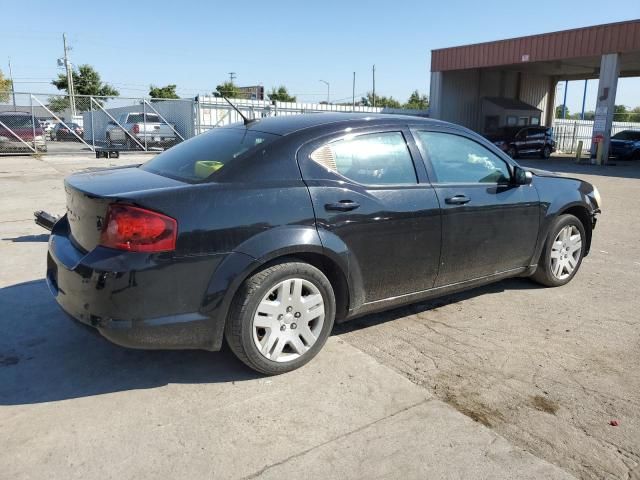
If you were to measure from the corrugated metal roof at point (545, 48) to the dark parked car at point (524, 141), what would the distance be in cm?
334

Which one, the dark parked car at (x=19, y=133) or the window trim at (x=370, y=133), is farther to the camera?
the dark parked car at (x=19, y=133)

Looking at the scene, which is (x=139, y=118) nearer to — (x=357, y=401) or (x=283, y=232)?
(x=283, y=232)

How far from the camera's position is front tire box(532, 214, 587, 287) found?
4.91 metres

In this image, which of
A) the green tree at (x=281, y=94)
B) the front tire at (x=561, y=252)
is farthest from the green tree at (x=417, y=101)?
the front tire at (x=561, y=252)

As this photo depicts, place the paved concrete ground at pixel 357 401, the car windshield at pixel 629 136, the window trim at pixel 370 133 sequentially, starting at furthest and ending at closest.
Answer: the car windshield at pixel 629 136 → the window trim at pixel 370 133 → the paved concrete ground at pixel 357 401

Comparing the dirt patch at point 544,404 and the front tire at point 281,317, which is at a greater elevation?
the front tire at point 281,317

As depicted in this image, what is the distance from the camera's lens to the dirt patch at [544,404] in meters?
2.98

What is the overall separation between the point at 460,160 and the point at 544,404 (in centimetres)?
199

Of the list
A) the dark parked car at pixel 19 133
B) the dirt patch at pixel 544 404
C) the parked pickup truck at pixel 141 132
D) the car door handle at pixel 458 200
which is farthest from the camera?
the parked pickup truck at pixel 141 132

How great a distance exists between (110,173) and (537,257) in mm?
3672

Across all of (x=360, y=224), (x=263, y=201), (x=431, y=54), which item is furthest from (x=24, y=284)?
(x=431, y=54)

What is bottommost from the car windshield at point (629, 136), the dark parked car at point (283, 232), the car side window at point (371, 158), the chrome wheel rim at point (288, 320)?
the chrome wheel rim at point (288, 320)

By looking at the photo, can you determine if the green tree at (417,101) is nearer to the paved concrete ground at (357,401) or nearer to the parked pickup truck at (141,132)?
the parked pickup truck at (141,132)

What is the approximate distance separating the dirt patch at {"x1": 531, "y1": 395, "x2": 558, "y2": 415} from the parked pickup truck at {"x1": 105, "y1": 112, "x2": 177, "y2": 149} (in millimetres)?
21347
